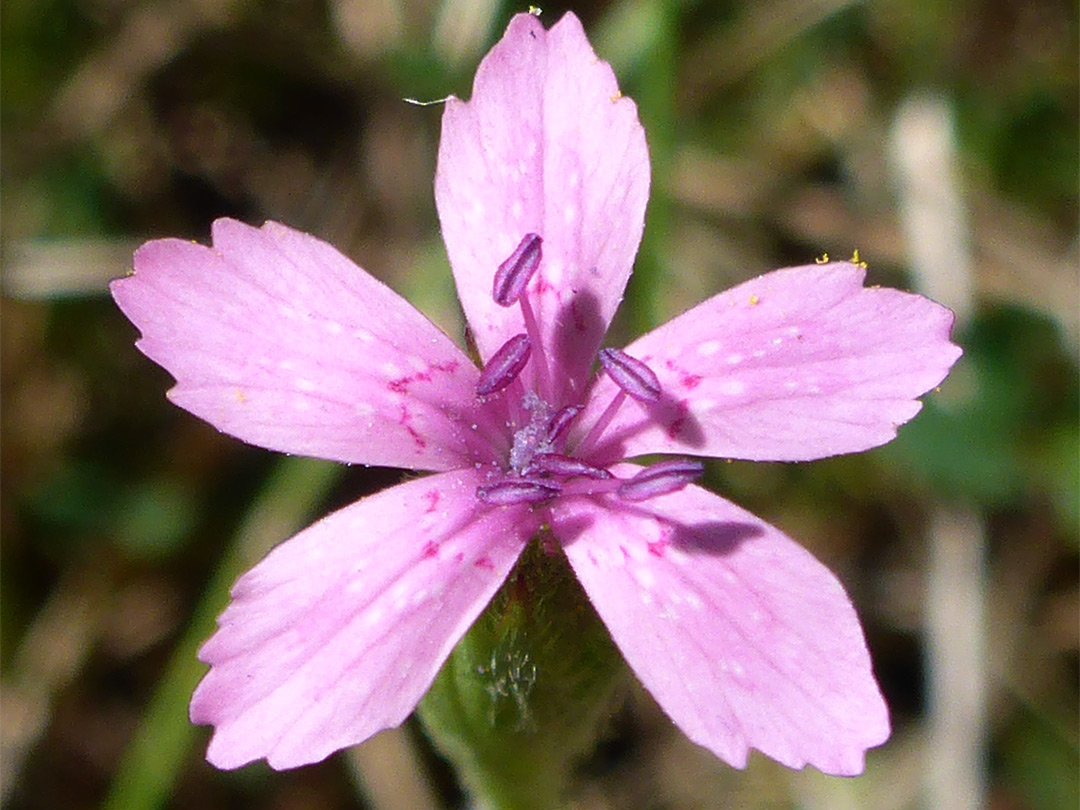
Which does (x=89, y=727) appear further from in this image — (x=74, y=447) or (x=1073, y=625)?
(x=1073, y=625)

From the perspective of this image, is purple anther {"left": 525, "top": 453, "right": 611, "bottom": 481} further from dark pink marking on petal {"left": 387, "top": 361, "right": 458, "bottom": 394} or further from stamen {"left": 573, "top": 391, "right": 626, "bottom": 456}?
dark pink marking on petal {"left": 387, "top": 361, "right": 458, "bottom": 394}

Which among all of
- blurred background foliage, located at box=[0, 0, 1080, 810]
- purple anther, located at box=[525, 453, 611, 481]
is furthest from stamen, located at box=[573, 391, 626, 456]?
blurred background foliage, located at box=[0, 0, 1080, 810]

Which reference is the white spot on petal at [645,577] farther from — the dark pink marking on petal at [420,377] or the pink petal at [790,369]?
the dark pink marking on petal at [420,377]

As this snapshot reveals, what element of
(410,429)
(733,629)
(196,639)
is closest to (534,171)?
(410,429)

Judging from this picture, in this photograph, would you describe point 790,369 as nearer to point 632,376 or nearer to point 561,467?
point 632,376

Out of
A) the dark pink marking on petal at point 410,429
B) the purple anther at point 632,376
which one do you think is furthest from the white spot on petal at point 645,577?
the dark pink marking on petal at point 410,429
